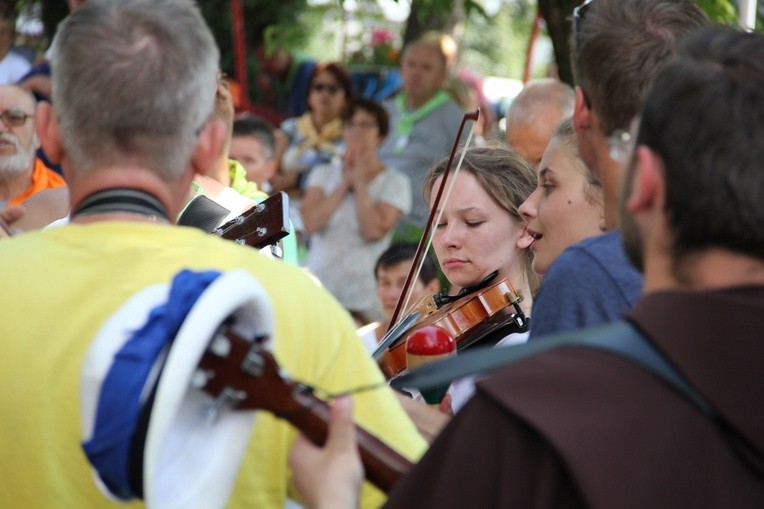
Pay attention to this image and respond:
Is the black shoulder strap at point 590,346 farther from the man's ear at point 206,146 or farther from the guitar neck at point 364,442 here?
the man's ear at point 206,146

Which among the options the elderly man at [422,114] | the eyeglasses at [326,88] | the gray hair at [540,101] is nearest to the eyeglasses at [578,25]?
the gray hair at [540,101]

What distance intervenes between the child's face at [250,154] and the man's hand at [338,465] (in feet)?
17.0

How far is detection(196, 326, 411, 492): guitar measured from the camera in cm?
159

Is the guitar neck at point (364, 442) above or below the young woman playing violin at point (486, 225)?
above

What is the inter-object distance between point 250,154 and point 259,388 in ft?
17.3

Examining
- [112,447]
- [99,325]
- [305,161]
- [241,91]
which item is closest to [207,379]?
[112,447]

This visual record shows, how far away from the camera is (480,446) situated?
149 cm

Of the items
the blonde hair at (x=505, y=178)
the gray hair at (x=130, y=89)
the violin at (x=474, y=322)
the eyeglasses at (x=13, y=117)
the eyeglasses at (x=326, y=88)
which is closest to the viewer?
the gray hair at (x=130, y=89)

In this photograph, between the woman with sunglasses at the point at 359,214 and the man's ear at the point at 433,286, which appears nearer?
the man's ear at the point at 433,286

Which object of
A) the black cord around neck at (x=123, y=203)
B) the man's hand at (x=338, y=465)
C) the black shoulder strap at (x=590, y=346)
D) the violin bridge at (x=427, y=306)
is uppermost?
the black shoulder strap at (x=590, y=346)

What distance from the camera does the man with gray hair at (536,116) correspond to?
204 inches

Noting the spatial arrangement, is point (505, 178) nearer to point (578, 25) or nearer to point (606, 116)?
point (578, 25)

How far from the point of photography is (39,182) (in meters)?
5.45

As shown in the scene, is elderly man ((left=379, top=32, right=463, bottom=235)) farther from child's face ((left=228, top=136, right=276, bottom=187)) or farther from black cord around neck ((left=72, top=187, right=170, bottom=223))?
black cord around neck ((left=72, top=187, right=170, bottom=223))
